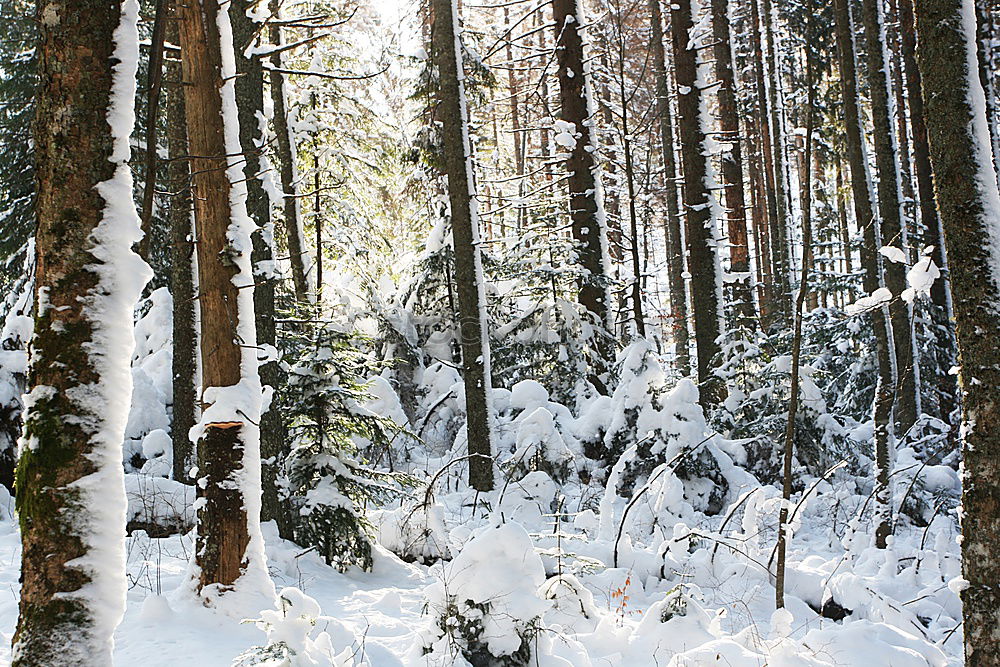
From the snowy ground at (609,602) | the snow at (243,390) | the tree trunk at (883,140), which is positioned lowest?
the snowy ground at (609,602)

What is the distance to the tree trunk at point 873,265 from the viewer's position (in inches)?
292

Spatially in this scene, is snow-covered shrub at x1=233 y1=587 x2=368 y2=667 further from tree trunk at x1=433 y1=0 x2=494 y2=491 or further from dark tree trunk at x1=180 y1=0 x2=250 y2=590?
tree trunk at x1=433 y1=0 x2=494 y2=491

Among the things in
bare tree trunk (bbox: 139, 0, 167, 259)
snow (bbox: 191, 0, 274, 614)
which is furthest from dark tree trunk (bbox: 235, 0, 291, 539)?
bare tree trunk (bbox: 139, 0, 167, 259)

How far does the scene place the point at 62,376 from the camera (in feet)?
8.87

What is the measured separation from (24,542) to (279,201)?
4.93m

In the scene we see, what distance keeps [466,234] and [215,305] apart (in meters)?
4.54

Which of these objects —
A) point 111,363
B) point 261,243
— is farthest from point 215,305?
point 111,363

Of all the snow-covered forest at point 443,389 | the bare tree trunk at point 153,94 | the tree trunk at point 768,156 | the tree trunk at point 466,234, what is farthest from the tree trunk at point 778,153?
the bare tree trunk at point 153,94

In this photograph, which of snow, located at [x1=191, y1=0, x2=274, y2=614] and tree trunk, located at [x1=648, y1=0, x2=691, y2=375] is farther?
tree trunk, located at [x1=648, y1=0, x2=691, y2=375]

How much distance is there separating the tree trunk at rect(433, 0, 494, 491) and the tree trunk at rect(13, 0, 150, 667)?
21.8 ft

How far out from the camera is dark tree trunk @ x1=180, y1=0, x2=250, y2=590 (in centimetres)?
516

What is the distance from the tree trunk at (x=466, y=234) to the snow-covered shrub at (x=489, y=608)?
15.6ft

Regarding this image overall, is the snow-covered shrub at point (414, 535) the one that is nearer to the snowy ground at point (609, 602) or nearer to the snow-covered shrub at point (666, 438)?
the snowy ground at point (609, 602)

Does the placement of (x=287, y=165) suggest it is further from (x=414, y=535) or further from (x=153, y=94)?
(x=153, y=94)
